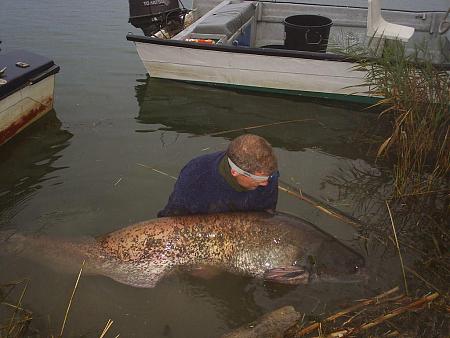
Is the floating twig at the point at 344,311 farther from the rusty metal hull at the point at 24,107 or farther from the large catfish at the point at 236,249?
the rusty metal hull at the point at 24,107

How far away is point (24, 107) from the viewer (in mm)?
6137

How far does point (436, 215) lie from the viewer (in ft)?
15.1

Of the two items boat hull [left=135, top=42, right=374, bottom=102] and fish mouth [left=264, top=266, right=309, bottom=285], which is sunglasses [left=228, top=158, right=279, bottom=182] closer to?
fish mouth [left=264, top=266, right=309, bottom=285]

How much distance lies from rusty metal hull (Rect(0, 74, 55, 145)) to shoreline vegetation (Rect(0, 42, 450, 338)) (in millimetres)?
2683

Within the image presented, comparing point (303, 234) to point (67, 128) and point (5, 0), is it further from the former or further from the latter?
point (5, 0)

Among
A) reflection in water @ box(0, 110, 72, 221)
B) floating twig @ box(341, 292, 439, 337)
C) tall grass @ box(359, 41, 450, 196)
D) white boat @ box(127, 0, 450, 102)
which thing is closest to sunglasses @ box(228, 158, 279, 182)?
floating twig @ box(341, 292, 439, 337)

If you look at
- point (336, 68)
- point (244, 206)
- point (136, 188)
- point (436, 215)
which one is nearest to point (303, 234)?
point (244, 206)

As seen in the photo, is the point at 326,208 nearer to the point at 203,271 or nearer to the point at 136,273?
the point at 203,271

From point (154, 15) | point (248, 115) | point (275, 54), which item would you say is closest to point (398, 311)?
point (248, 115)

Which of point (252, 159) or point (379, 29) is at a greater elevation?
point (379, 29)

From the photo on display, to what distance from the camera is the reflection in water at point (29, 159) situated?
521 cm

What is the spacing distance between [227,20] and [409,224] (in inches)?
→ 190

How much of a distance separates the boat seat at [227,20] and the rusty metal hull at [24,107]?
2711 millimetres

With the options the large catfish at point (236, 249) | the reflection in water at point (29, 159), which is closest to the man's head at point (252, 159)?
the large catfish at point (236, 249)
